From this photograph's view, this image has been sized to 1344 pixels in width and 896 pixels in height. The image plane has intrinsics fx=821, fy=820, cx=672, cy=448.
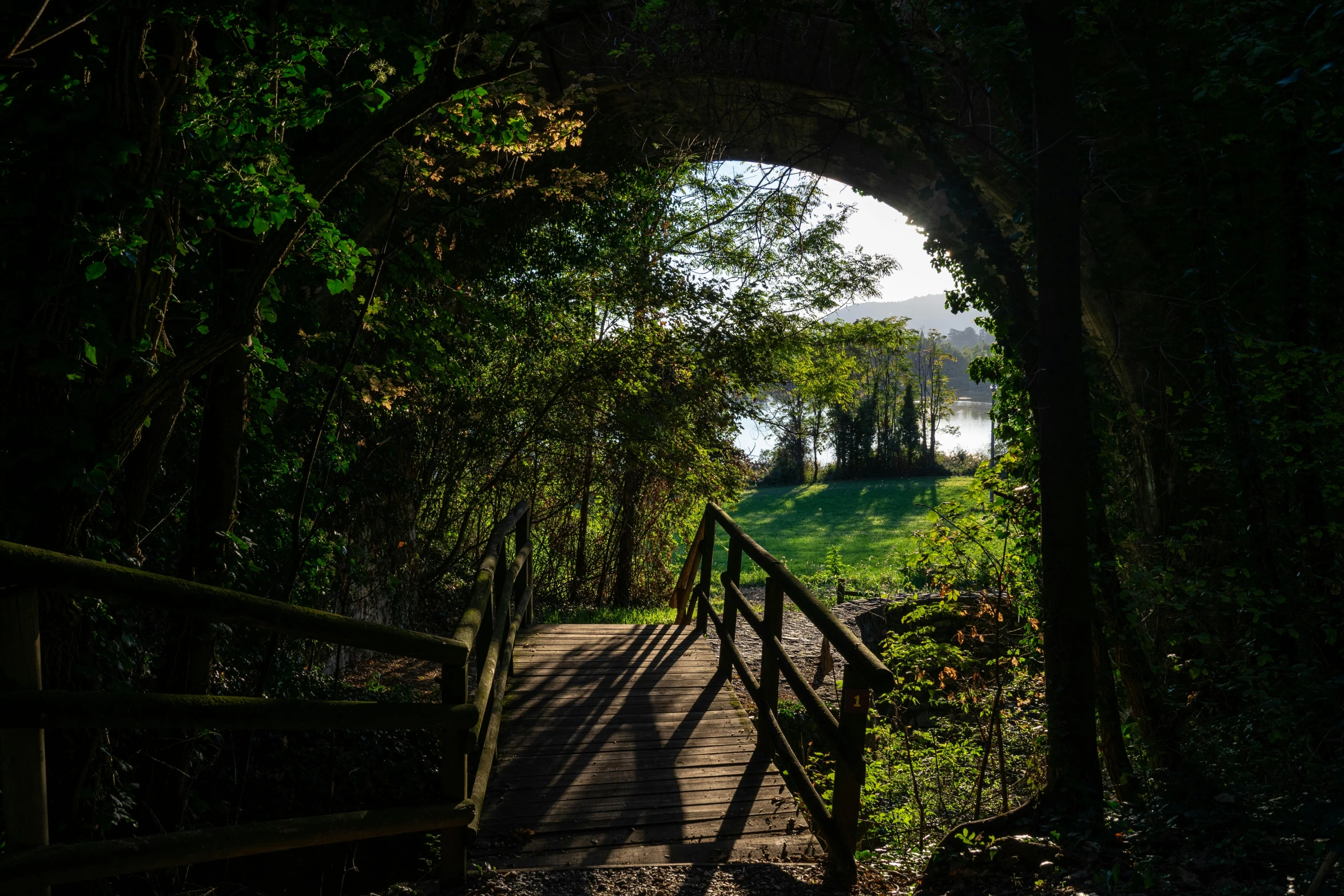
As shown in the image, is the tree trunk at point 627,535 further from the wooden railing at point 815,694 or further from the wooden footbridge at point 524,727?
the wooden railing at point 815,694

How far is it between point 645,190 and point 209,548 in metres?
5.48

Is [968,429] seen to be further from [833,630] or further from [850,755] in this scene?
[850,755]

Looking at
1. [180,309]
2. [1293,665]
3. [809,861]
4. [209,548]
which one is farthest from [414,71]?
[1293,665]

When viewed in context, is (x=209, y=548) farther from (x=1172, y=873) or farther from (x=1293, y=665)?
(x=1293, y=665)

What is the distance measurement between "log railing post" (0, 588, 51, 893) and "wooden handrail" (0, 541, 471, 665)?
5 centimetres

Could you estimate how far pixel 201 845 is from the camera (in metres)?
2.02

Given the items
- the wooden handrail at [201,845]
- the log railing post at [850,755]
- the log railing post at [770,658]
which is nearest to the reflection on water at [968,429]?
the log railing post at [770,658]

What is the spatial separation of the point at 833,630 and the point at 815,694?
551 mm

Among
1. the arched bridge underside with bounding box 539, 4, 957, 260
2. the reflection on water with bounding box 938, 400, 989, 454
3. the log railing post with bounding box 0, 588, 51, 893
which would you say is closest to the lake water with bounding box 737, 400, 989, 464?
the reflection on water with bounding box 938, 400, 989, 454

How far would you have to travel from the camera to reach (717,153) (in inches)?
205

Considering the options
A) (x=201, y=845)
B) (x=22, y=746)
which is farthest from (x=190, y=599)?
(x=201, y=845)

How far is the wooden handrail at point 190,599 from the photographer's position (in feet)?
5.66

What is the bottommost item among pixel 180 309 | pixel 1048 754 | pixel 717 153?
pixel 1048 754

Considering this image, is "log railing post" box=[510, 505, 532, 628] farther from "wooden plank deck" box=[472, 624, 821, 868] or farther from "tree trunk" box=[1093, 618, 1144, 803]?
"tree trunk" box=[1093, 618, 1144, 803]
